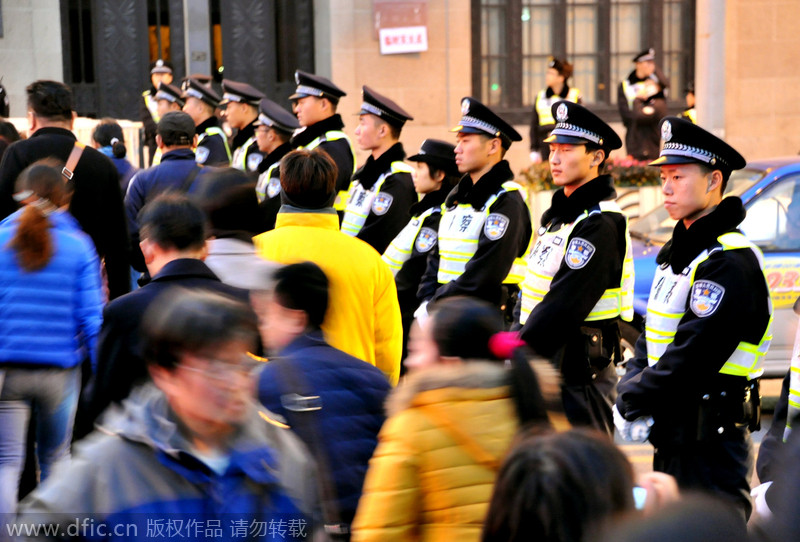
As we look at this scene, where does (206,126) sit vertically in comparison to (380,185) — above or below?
above

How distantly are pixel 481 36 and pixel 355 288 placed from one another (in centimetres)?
1309

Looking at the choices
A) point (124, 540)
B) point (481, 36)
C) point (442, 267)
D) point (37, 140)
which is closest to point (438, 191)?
point (442, 267)

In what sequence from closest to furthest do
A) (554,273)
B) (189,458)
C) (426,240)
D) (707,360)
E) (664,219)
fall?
(189,458), (707,360), (554,273), (426,240), (664,219)

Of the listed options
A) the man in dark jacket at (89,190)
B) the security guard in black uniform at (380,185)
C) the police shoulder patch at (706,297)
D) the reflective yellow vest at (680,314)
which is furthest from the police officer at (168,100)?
the police shoulder patch at (706,297)

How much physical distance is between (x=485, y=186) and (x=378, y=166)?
5.11 feet

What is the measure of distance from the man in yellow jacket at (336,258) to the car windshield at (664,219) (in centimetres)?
364

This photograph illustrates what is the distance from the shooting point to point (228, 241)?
4785mm

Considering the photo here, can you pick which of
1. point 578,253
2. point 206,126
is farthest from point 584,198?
point 206,126

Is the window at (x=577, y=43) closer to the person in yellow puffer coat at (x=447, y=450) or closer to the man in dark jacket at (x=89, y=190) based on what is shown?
the man in dark jacket at (x=89, y=190)

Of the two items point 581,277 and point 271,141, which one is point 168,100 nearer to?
point 271,141

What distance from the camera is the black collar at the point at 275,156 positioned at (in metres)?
8.80

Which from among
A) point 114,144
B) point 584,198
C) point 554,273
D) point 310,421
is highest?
point 114,144

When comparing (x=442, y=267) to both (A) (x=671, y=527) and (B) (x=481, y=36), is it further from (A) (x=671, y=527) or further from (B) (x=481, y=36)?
(B) (x=481, y=36)

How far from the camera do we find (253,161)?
9.62 metres
